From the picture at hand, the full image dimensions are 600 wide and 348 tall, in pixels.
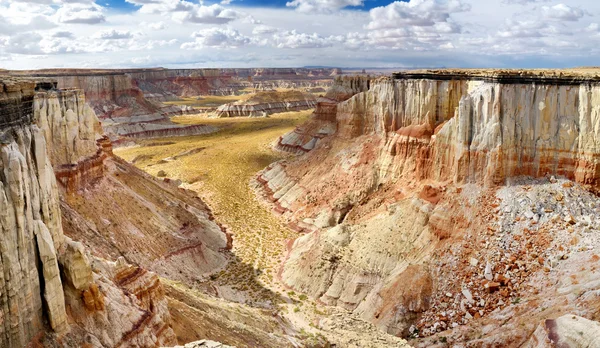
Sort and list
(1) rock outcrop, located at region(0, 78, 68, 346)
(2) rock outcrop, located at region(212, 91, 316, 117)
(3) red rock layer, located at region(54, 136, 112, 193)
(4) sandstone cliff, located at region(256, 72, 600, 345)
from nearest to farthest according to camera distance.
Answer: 1. (1) rock outcrop, located at region(0, 78, 68, 346)
2. (4) sandstone cliff, located at region(256, 72, 600, 345)
3. (3) red rock layer, located at region(54, 136, 112, 193)
4. (2) rock outcrop, located at region(212, 91, 316, 117)

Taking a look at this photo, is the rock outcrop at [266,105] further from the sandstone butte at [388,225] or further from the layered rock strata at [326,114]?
the sandstone butte at [388,225]

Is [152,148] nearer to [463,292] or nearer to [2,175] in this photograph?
[463,292]

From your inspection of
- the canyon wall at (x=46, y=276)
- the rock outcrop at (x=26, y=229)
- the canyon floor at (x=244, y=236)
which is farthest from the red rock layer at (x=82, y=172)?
the rock outcrop at (x=26, y=229)

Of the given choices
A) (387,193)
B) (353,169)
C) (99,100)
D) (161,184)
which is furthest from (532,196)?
(99,100)

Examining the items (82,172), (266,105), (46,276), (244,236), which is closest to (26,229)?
(46,276)

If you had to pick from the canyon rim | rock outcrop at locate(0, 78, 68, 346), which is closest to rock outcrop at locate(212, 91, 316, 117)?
the canyon rim

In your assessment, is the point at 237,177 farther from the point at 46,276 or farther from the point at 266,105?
the point at 266,105

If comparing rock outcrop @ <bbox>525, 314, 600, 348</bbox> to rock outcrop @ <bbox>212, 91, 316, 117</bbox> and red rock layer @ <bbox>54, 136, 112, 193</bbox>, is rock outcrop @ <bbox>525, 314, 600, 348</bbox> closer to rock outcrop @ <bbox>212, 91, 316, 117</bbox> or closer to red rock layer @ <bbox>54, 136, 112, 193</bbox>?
red rock layer @ <bbox>54, 136, 112, 193</bbox>
